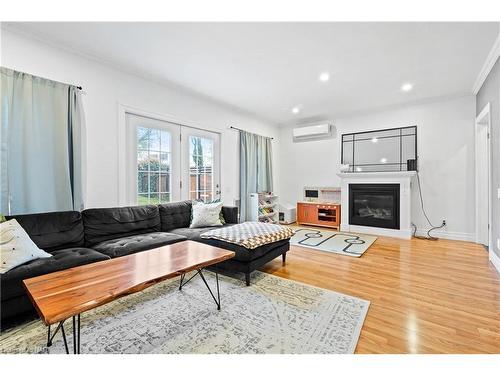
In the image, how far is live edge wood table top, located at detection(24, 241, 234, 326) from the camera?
1224 millimetres

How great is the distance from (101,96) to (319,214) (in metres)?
4.69

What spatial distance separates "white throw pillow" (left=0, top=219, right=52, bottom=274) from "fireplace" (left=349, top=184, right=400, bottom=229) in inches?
199

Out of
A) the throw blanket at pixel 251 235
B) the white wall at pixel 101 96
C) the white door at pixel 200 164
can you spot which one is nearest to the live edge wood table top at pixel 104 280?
the throw blanket at pixel 251 235

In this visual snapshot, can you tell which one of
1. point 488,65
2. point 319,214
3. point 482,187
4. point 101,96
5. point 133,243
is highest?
point 488,65

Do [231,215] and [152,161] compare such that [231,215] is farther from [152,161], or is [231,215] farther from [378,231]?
[378,231]

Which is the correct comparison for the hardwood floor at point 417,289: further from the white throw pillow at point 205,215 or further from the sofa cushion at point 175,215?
the sofa cushion at point 175,215

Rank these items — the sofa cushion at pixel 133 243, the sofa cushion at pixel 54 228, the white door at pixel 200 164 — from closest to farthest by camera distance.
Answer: the sofa cushion at pixel 54 228
the sofa cushion at pixel 133 243
the white door at pixel 200 164

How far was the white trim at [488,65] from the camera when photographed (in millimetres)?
2664

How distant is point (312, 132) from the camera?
5.70 metres

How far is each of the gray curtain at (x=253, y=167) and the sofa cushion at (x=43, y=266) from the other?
3.18m

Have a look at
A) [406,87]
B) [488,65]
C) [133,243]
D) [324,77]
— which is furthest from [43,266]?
[488,65]

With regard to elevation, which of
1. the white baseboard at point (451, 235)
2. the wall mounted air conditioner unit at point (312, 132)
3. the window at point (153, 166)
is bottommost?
the white baseboard at point (451, 235)
